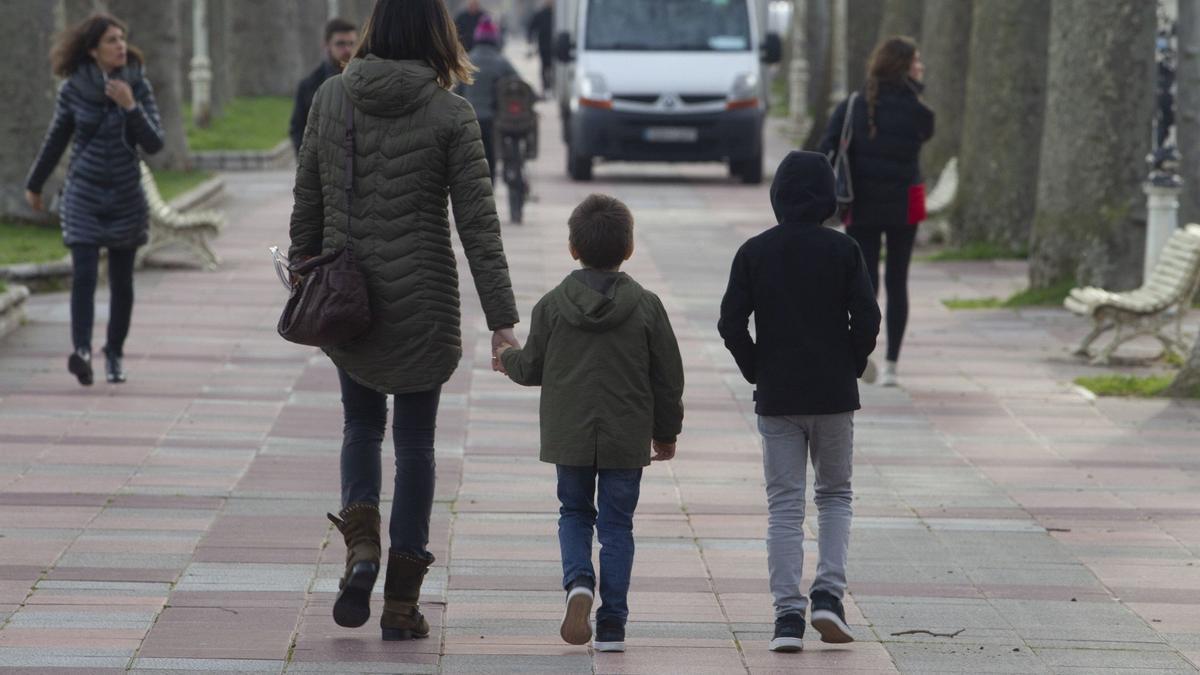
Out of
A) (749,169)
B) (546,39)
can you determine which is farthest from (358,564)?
(546,39)

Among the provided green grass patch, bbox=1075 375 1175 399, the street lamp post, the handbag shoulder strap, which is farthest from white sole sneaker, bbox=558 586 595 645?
the street lamp post

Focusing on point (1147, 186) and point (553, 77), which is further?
point (553, 77)

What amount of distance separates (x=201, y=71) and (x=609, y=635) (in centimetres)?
2520

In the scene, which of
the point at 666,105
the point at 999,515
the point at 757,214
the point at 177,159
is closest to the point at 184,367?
the point at 999,515

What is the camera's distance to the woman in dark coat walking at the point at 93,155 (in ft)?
32.8

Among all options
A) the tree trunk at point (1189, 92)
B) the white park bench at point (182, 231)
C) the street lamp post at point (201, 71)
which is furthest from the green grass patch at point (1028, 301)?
the street lamp post at point (201, 71)

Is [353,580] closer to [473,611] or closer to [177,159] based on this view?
[473,611]

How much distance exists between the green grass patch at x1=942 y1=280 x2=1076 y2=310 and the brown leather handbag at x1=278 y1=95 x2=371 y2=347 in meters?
9.31

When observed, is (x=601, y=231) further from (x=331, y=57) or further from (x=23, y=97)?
(x=23, y=97)

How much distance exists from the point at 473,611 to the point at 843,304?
1.34 meters

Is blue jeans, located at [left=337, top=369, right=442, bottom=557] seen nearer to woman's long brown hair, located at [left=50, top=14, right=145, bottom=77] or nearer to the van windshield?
woman's long brown hair, located at [left=50, top=14, right=145, bottom=77]

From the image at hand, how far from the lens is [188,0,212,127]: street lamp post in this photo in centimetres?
2989

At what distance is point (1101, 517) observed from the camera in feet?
25.2

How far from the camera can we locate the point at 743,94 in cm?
2483
